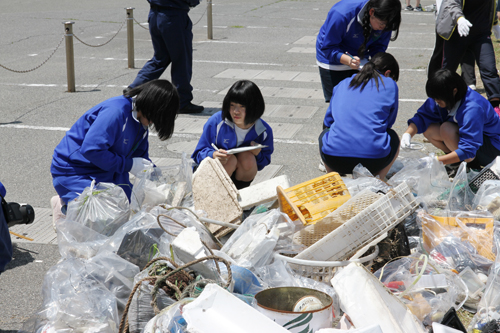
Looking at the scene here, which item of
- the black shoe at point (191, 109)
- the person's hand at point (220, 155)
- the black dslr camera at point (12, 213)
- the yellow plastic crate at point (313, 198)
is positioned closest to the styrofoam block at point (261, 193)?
the yellow plastic crate at point (313, 198)

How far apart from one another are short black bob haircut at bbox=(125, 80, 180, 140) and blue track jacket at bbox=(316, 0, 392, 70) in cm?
208

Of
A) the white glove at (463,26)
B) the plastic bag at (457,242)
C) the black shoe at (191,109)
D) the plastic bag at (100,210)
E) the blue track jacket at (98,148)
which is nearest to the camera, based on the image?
the plastic bag at (457,242)

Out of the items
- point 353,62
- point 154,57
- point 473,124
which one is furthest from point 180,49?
point 473,124

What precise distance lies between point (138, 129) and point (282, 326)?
6.40ft

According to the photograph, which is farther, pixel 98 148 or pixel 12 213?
pixel 98 148

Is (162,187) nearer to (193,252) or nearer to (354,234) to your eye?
(193,252)

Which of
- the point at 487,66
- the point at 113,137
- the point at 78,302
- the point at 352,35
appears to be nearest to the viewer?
the point at 78,302

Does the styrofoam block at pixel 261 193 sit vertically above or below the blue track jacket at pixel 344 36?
below

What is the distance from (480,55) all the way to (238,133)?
3.73 meters

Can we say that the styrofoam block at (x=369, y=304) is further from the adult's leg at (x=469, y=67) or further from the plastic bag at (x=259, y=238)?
the adult's leg at (x=469, y=67)

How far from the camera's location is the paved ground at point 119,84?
4199 millimetres

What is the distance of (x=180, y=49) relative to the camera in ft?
21.5

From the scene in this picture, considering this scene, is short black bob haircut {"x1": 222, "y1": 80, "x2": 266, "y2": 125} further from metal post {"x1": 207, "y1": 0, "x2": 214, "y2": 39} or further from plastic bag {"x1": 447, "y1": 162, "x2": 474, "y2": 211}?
metal post {"x1": 207, "y1": 0, "x2": 214, "y2": 39}

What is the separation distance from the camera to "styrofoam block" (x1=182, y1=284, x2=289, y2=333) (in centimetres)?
206
